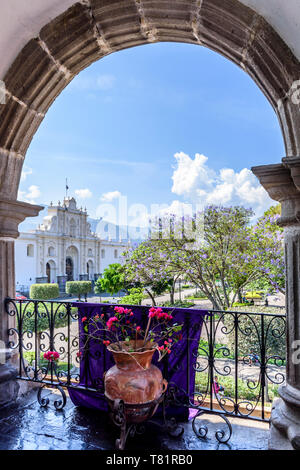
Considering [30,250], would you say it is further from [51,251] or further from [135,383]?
[135,383]

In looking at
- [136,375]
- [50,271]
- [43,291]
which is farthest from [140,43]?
[50,271]

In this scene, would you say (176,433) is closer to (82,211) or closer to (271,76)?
(271,76)

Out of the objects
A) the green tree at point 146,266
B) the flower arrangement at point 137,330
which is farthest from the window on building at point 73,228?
the flower arrangement at point 137,330

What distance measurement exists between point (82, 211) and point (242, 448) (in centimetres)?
2905

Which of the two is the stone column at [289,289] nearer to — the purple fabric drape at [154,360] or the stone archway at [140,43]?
the stone archway at [140,43]

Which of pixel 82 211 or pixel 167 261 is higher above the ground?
pixel 82 211

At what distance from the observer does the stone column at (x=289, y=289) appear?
4.82 ft

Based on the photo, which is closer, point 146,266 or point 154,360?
point 154,360

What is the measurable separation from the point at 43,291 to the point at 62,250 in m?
11.3

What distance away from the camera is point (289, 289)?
1.54 metres

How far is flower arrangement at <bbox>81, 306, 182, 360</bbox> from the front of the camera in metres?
1.82

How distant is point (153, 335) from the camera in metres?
1.89
